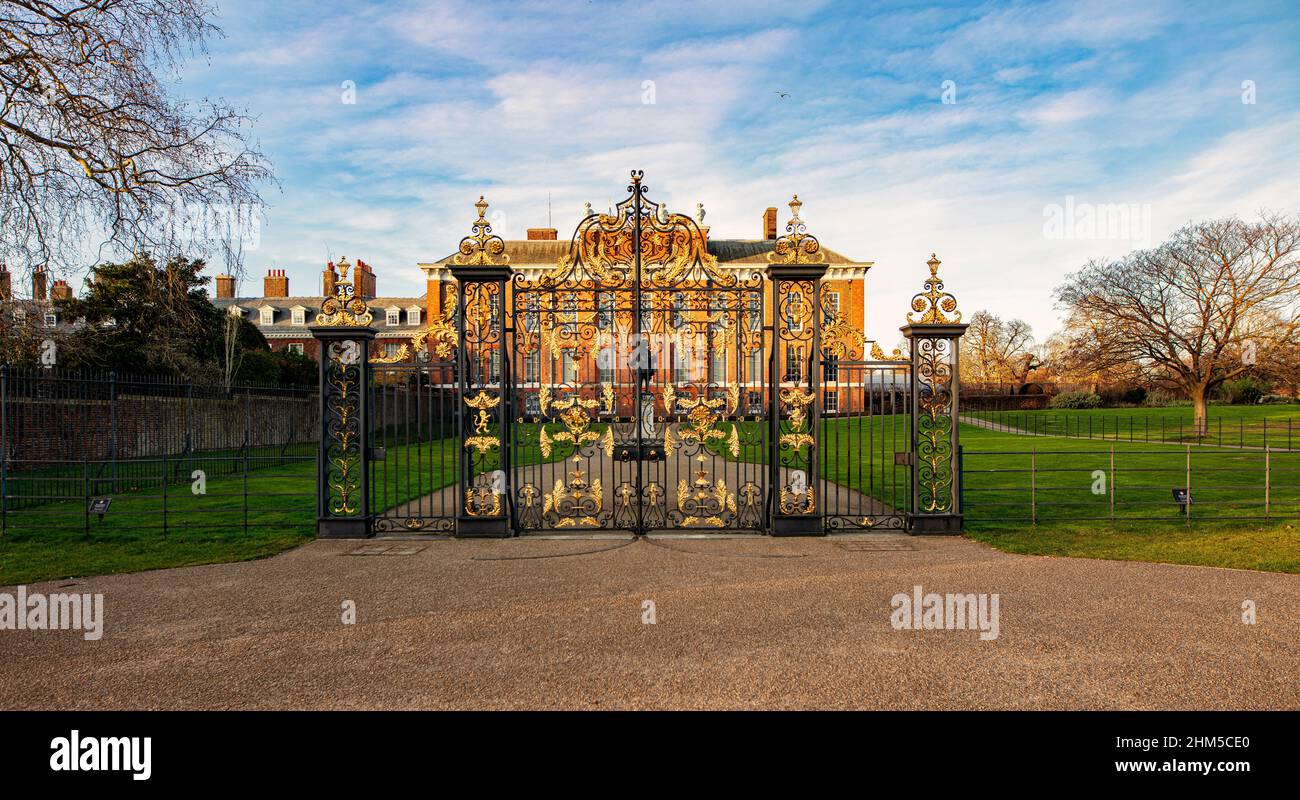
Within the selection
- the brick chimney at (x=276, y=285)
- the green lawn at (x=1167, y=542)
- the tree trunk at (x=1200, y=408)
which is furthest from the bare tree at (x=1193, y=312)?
the brick chimney at (x=276, y=285)

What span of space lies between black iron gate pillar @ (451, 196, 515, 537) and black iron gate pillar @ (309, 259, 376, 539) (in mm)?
1321

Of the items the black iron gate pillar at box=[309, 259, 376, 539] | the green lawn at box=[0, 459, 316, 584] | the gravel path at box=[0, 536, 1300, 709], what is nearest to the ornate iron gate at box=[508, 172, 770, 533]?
the gravel path at box=[0, 536, 1300, 709]

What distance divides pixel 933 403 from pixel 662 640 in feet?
19.3

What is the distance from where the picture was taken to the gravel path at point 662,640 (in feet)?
14.3

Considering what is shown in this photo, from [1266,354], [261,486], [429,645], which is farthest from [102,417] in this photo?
[1266,354]

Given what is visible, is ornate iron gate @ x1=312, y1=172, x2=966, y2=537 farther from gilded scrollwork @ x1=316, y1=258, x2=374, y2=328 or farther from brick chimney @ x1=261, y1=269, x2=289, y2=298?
brick chimney @ x1=261, y1=269, x2=289, y2=298

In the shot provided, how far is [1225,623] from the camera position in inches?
223

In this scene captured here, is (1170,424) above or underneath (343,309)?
underneath

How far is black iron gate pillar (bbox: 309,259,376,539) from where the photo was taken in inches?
372

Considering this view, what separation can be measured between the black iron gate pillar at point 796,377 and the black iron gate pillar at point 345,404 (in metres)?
5.51

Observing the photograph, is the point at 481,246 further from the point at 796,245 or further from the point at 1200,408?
the point at 1200,408

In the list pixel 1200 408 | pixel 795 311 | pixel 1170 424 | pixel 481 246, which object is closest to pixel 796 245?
pixel 795 311

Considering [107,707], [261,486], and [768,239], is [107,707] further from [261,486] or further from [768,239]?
[768,239]

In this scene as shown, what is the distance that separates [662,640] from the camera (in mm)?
5340
